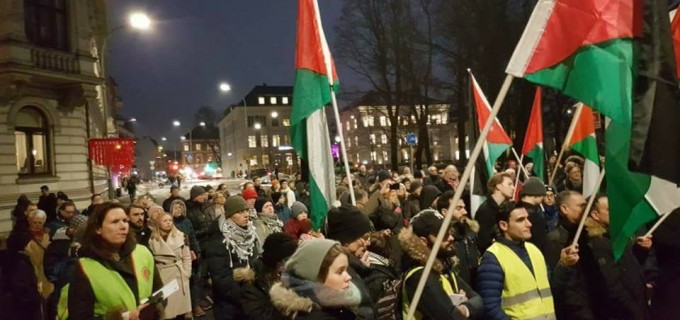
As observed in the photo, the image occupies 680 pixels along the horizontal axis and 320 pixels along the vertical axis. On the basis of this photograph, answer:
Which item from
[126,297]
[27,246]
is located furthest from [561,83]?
[27,246]

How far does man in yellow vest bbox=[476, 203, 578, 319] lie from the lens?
3.89m

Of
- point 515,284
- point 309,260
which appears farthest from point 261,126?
point 309,260

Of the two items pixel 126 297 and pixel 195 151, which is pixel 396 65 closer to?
pixel 126 297

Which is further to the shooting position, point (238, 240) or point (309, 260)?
point (238, 240)

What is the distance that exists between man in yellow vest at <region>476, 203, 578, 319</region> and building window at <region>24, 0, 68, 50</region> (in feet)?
63.5

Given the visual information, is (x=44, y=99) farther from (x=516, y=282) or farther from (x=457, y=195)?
(x=457, y=195)

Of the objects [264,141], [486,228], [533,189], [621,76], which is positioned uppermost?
[264,141]

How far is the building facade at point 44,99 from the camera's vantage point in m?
17.2

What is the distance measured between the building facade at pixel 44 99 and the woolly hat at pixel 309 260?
16021 millimetres

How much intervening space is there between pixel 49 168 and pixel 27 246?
13893 millimetres

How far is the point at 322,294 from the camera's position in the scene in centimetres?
259

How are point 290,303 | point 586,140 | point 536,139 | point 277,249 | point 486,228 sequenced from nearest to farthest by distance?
point 290,303 → point 277,249 → point 486,228 → point 586,140 → point 536,139

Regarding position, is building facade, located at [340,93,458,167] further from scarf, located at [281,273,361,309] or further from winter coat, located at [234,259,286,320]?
scarf, located at [281,273,361,309]

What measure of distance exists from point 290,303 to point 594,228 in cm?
311
